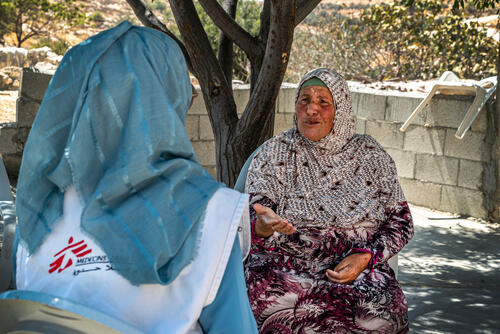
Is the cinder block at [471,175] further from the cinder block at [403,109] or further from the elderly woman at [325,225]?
the elderly woman at [325,225]

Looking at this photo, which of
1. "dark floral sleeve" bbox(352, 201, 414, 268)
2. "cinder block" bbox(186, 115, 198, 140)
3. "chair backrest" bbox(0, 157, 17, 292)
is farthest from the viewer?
"cinder block" bbox(186, 115, 198, 140)

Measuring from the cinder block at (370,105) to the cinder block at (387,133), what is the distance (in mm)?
81

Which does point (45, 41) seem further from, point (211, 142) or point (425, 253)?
Result: point (425, 253)

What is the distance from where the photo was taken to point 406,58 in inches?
434

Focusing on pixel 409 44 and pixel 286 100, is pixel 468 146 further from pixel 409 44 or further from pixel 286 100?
pixel 409 44

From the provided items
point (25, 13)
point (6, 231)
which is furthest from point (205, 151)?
point (25, 13)

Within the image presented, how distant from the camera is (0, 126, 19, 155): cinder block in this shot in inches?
258

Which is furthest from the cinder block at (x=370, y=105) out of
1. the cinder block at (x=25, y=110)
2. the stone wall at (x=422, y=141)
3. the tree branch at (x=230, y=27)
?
the cinder block at (x=25, y=110)

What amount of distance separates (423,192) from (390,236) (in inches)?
154

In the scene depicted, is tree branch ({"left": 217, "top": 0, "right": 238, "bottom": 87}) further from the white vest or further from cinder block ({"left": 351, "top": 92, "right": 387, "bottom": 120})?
the white vest

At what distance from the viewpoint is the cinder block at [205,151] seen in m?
7.07

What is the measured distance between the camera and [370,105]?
22.9ft

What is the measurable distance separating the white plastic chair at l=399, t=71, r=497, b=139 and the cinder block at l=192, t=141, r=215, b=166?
219 centimetres

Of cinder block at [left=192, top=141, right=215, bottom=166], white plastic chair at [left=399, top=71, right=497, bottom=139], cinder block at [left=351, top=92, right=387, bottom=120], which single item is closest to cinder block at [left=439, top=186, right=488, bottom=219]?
white plastic chair at [left=399, top=71, right=497, bottom=139]
